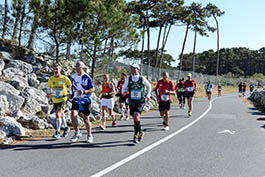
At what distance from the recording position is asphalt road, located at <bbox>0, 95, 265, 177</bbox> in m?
5.16

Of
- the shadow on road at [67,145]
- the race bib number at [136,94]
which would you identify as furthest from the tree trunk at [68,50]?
the shadow on road at [67,145]

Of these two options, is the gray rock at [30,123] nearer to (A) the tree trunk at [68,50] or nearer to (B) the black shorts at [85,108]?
(B) the black shorts at [85,108]

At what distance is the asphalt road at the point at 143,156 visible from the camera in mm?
5164

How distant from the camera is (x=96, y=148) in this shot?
6.96 metres

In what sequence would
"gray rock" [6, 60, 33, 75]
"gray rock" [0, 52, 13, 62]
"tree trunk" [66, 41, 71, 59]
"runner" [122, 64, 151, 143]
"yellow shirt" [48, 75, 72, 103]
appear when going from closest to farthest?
"runner" [122, 64, 151, 143]
"yellow shirt" [48, 75, 72, 103]
"gray rock" [6, 60, 33, 75]
"gray rock" [0, 52, 13, 62]
"tree trunk" [66, 41, 71, 59]

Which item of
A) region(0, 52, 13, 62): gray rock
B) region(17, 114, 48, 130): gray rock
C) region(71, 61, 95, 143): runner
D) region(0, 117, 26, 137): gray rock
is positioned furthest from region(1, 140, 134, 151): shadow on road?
region(0, 52, 13, 62): gray rock

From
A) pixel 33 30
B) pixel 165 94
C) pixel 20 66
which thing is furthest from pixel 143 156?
pixel 33 30

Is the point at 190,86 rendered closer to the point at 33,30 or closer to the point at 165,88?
the point at 165,88

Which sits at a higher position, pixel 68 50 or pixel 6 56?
pixel 68 50

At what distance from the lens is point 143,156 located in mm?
6242

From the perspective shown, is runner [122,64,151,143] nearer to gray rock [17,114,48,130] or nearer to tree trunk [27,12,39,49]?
gray rock [17,114,48,130]

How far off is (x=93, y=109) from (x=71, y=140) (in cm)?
495

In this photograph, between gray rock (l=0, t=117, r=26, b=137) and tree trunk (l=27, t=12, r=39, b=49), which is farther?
tree trunk (l=27, t=12, r=39, b=49)

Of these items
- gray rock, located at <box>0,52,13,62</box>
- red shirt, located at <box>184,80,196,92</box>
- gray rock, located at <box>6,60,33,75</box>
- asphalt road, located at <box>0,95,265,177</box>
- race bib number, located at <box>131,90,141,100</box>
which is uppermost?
gray rock, located at <box>0,52,13,62</box>
